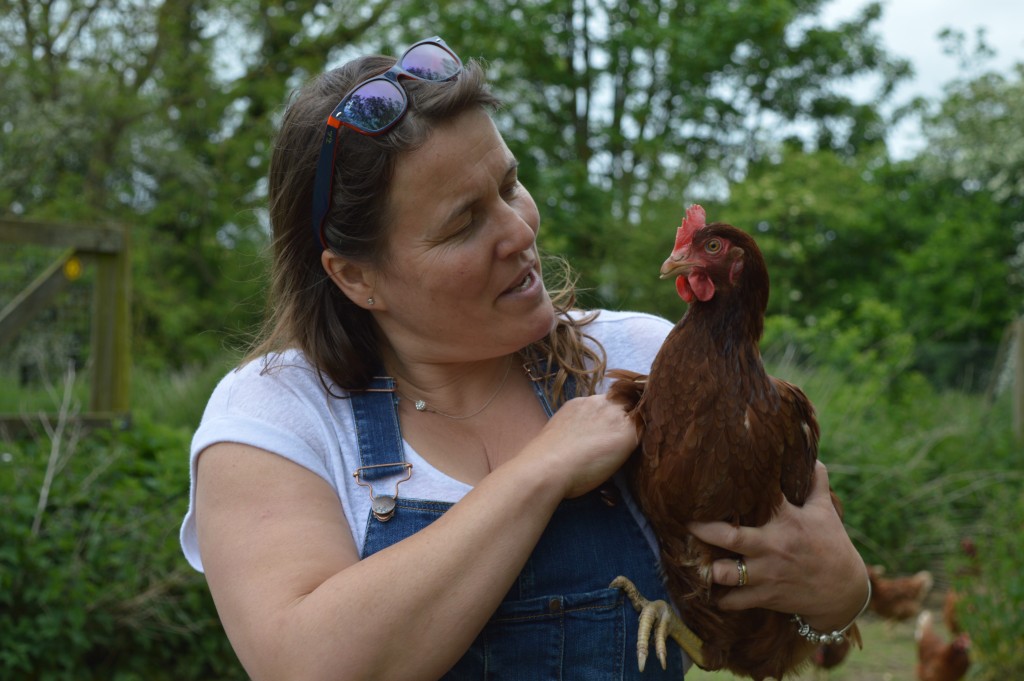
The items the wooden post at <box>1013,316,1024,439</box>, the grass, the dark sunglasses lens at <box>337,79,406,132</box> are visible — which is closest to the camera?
the dark sunglasses lens at <box>337,79,406,132</box>

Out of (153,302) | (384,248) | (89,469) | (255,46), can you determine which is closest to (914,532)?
(89,469)

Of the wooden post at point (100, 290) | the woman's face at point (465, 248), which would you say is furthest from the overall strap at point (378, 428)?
the wooden post at point (100, 290)

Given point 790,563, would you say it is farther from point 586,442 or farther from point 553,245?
point 553,245

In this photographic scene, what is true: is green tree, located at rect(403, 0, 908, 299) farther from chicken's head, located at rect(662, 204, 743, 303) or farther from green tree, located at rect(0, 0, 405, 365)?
chicken's head, located at rect(662, 204, 743, 303)

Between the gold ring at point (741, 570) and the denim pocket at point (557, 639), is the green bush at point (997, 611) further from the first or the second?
the denim pocket at point (557, 639)

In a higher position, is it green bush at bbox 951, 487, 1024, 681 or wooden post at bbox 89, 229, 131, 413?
wooden post at bbox 89, 229, 131, 413

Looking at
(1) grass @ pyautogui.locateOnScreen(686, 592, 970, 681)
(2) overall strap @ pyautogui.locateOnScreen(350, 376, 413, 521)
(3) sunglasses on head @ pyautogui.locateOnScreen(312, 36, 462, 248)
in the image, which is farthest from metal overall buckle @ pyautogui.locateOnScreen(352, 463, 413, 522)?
(1) grass @ pyautogui.locateOnScreen(686, 592, 970, 681)

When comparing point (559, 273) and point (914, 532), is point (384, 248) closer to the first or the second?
point (559, 273)

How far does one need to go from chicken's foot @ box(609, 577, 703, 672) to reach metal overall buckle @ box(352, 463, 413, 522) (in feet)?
1.36

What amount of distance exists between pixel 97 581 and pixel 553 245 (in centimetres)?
620

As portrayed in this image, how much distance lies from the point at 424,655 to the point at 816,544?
2.43 ft

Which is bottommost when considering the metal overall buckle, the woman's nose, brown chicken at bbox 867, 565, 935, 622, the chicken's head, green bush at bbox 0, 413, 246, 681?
brown chicken at bbox 867, 565, 935, 622

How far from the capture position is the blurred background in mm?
4066

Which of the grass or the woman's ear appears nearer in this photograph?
the woman's ear
